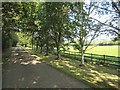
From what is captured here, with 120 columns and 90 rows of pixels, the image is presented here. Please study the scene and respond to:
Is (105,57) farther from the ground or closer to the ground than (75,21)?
closer to the ground

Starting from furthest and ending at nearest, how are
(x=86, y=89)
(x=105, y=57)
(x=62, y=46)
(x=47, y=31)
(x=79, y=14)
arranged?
(x=47, y=31)
(x=62, y=46)
(x=105, y=57)
(x=79, y=14)
(x=86, y=89)

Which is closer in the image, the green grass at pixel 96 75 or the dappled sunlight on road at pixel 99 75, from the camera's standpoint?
the green grass at pixel 96 75

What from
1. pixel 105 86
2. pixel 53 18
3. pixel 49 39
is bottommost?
pixel 105 86

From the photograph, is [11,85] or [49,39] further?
[49,39]

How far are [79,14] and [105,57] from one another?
5396mm

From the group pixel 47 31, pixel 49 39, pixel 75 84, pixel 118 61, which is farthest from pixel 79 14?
pixel 49 39

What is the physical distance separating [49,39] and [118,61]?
1251 cm

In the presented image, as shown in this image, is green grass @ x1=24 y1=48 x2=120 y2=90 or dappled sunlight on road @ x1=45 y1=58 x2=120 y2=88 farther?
dappled sunlight on road @ x1=45 y1=58 x2=120 y2=88

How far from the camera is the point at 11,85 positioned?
9430 mm

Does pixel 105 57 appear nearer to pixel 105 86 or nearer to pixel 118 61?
pixel 118 61

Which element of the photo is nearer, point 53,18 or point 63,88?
point 63,88

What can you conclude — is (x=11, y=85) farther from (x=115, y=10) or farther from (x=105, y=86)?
(x=115, y=10)

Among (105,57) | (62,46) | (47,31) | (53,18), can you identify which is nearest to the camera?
(53,18)

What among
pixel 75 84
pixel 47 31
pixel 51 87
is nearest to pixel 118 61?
pixel 75 84
